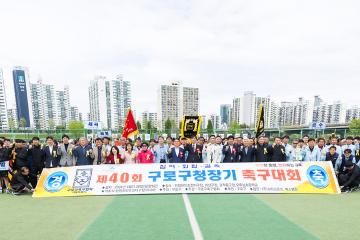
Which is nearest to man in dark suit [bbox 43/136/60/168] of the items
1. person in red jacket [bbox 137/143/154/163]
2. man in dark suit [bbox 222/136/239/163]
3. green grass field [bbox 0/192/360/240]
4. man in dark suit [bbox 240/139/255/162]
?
green grass field [bbox 0/192/360/240]

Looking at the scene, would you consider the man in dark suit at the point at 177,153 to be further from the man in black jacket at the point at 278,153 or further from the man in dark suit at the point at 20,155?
the man in dark suit at the point at 20,155

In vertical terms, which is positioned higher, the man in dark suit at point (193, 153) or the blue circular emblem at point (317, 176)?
the man in dark suit at point (193, 153)

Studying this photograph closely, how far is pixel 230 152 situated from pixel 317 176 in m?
2.75

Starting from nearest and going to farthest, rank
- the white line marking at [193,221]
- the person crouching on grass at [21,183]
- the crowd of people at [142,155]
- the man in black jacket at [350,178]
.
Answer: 1. the white line marking at [193,221]
2. the person crouching on grass at [21,183]
3. the man in black jacket at [350,178]
4. the crowd of people at [142,155]

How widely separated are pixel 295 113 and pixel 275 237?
13540 centimetres

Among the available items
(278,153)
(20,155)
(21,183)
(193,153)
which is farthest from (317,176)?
(20,155)

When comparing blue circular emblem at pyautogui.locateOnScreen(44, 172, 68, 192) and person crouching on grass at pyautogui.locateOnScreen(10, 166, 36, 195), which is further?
Answer: person crouching on grass at pyautogui.locateOnScreen(10, 166, 36, 195)

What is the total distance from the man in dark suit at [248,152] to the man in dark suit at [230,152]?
23 centimetres

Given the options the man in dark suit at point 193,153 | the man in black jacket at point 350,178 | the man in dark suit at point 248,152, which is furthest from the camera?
the man in dark suit at point 193,153

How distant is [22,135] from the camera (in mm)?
20266

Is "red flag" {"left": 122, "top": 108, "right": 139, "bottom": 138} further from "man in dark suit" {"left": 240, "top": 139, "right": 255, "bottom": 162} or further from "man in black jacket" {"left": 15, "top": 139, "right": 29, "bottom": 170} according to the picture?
"man in dark suit" {"left": 240, "top": 139, "right": 255, "bottom": 162}

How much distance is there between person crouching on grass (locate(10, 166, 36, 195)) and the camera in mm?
6348

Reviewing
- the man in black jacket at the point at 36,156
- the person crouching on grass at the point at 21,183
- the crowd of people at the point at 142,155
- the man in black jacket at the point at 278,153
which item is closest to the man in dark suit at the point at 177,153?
the crowd of people at the point at 142,155

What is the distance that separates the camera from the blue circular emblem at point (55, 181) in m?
6.06
